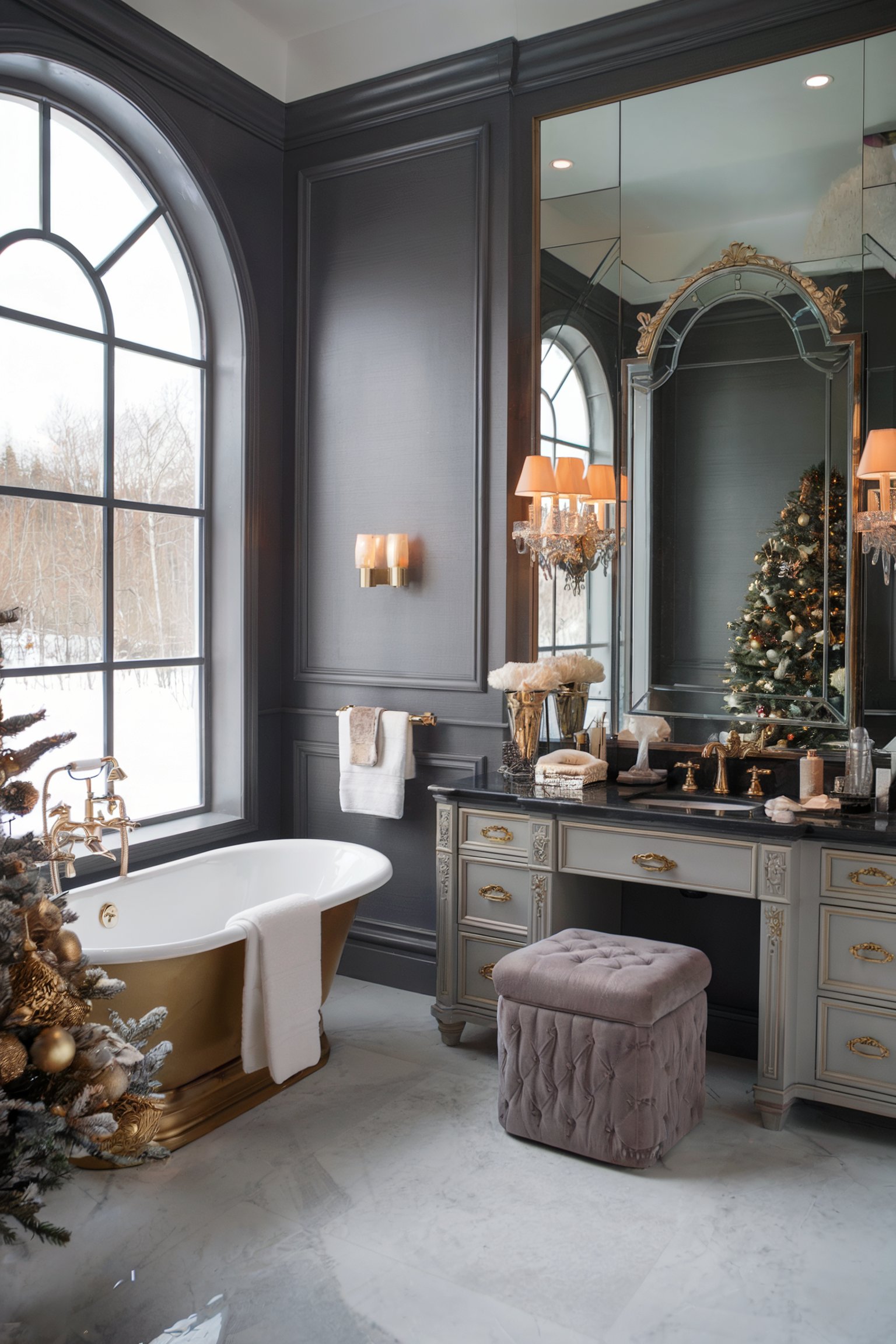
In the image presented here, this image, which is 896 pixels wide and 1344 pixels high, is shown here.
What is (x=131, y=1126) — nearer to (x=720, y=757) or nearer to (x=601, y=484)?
(x=720, y=757)

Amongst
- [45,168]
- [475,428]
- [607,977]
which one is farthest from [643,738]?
[45,168]

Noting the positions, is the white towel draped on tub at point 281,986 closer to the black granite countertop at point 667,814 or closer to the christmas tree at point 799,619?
the black granite countertop at point 667,814

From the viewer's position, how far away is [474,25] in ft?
12.2

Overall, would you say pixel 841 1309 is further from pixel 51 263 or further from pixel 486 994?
pixel 51 263

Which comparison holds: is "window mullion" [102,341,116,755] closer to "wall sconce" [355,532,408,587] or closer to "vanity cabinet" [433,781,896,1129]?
"wall sconce" [355,532,408,587]

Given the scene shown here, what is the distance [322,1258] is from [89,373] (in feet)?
9.03

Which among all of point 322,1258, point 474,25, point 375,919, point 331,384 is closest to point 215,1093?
point 322,1258

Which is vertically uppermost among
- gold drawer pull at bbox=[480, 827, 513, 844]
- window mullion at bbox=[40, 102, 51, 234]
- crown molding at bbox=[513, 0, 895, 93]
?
crown molding at bbox=[513, 0, 895, 93]

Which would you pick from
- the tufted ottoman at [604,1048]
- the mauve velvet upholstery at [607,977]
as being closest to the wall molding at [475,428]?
the mauve velvet upholstery at [607,977]

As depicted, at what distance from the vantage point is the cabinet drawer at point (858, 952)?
9.09 ft

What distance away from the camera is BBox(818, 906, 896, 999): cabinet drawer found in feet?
9.09

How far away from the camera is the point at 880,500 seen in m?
3.07

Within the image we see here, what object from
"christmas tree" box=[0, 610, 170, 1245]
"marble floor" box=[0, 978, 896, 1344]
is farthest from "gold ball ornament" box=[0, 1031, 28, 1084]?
"marble floor" box=[0, 978, 896, 1344]

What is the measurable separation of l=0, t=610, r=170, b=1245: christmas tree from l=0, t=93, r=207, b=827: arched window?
130 centimetres
